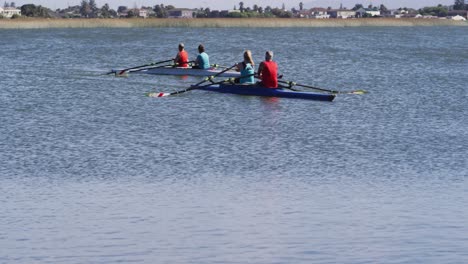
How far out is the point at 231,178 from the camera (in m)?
18.4

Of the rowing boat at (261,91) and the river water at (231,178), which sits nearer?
the river water at (231,178)

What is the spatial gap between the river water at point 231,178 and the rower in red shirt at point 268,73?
1.98 ft

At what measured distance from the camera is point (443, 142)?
915 inches

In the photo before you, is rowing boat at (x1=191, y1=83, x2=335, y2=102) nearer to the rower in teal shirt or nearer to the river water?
the river water

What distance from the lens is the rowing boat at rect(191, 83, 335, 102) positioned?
30.9 m

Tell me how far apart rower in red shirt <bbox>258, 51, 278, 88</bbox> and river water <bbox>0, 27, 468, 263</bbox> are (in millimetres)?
604

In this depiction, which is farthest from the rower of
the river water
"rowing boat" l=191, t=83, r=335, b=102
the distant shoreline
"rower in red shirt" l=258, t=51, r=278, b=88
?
the distant shoreline

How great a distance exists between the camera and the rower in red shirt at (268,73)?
31.0 m

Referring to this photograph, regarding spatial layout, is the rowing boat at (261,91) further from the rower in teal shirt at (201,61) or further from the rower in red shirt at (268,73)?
the rower in teal shirt at (201,61)

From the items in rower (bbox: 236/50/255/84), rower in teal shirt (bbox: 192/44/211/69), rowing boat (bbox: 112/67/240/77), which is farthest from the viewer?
rowing boat (bbox: 112/67/240/77)

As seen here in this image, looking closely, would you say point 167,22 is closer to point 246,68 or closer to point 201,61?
point 201,61

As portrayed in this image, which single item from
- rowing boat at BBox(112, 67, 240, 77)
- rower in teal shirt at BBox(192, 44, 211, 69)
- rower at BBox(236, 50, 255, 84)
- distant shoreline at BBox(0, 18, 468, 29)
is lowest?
distant shoreline at BBox(0, 18, 468, 29)

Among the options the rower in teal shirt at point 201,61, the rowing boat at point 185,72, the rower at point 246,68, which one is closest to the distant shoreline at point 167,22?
the rowing boat at point 185,72

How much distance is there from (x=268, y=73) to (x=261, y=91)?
2.77 ft
